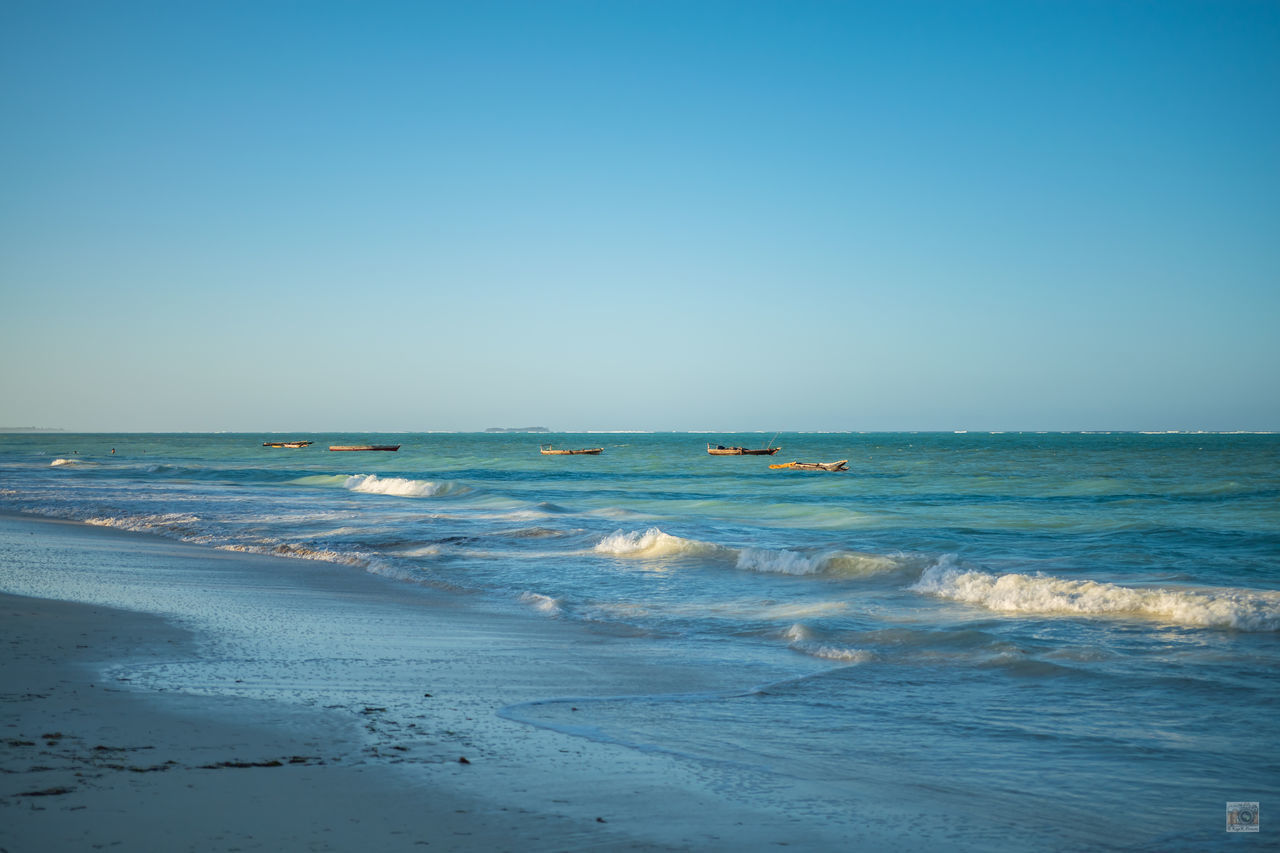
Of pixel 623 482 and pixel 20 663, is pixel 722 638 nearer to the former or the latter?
pixel 20 663

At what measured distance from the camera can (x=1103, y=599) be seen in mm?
12586

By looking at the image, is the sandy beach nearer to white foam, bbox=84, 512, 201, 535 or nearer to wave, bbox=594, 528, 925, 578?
wave, bbox=594, 528, 925, 578

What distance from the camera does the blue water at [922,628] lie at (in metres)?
5.73

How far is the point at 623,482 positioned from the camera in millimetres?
55781

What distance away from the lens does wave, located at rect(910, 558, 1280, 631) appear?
11.2 m

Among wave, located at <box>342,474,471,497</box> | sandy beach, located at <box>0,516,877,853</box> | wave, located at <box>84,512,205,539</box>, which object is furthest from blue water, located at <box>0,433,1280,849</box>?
wave, located at <box>342,474,471,497</box>

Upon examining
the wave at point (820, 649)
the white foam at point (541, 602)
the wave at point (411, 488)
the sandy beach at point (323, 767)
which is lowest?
the wave at point (411, 488)

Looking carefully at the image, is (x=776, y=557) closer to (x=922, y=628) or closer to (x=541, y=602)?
(x=541, y=602)

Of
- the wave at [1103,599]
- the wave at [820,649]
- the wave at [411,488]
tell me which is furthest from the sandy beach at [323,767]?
the wave at [411,488]

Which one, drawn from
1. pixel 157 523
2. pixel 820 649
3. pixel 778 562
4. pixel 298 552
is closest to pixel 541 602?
pixel 820 649

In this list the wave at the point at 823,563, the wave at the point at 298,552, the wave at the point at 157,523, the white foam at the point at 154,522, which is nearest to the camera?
the wave at the point at 823,563

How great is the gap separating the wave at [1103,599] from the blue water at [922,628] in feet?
0.14

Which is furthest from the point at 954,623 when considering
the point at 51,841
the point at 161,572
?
the point at 161,572

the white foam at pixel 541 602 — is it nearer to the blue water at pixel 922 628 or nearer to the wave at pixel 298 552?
the blue water at pixel 922 628
